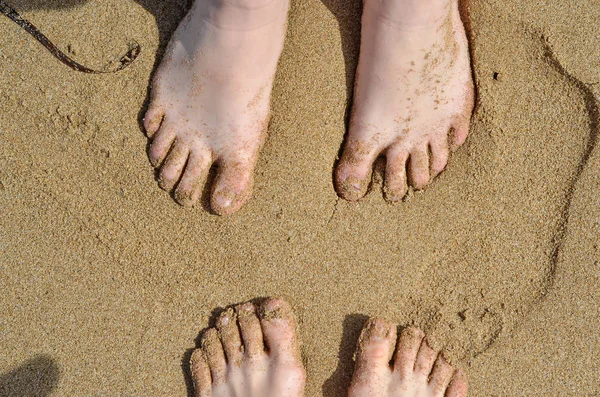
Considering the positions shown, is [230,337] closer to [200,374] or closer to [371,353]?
[200,374]

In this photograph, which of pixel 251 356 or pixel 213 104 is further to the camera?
pixel 251 356

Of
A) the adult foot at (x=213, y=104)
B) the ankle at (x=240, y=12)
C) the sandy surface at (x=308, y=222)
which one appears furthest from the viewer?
the sandy surface at (x=308, y=222)

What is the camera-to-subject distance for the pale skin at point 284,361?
1.92 m

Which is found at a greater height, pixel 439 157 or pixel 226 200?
pixel 439 157

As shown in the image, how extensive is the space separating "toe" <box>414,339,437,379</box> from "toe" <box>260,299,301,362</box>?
0.44 metres

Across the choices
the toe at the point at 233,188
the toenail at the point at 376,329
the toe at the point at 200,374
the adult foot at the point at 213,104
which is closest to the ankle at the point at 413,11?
the adult foot at the point at 213,104

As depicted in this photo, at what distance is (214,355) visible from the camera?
77.4 inches

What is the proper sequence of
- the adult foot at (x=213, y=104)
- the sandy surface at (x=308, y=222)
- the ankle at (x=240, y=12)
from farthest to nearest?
the sandy surface at (x=308, y=222) < the adult foot at (x=213, y=104) < the ankle at (x=240, y=12)

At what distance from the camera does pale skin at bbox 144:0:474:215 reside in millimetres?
1797

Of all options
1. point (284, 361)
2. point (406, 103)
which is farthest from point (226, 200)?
point (406, 103)

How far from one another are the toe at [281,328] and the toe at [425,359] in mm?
440

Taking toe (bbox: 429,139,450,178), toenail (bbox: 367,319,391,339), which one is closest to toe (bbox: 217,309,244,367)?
toenail (bbox: 367,319,391,339)

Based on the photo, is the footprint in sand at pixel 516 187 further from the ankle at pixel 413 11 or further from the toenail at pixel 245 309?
the toenail at pixel 245 309

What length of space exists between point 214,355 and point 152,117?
879 millimetres
